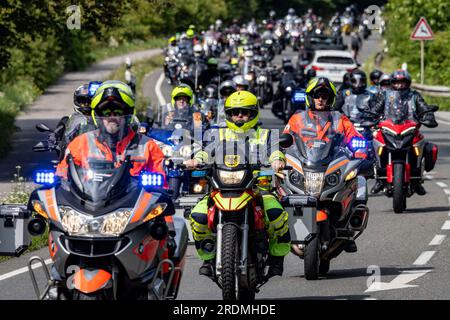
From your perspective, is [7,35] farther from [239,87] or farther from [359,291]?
[359,291]

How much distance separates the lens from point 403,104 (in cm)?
1947

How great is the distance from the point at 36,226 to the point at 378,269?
5073 millimetres

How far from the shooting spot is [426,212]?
63.7ft

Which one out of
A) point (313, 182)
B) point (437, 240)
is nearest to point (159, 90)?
point (437, 240)

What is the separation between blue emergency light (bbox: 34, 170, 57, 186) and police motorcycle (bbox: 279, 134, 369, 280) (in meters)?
3.49

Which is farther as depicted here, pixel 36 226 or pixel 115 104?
pixel 115 104

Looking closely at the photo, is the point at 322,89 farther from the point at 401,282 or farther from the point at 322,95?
the point at 401,282

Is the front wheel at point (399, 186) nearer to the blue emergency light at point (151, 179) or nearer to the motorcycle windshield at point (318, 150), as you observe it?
the motorcycle windshield at point (318, 150)

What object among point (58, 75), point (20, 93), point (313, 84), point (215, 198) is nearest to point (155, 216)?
point (215, 198)

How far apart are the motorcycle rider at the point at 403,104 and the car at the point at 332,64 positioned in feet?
111

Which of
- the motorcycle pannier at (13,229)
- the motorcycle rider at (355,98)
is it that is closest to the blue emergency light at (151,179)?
the motorcycle pannier at (13,229)

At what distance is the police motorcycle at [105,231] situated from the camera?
30.1ft

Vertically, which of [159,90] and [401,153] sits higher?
[401,153]
